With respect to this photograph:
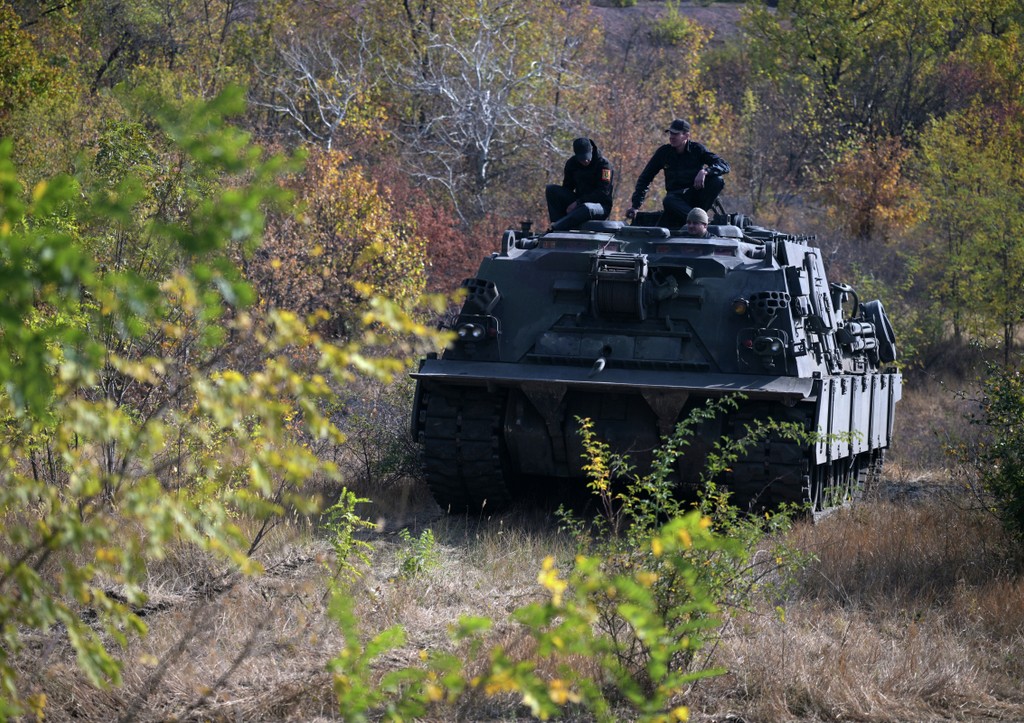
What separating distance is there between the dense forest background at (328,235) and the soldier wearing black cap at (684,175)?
241 centimetres

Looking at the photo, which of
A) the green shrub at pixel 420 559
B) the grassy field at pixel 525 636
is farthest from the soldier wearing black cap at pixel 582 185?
the green shrub at pixel 420 559

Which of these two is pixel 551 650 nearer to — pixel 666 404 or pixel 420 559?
pixel 420 559

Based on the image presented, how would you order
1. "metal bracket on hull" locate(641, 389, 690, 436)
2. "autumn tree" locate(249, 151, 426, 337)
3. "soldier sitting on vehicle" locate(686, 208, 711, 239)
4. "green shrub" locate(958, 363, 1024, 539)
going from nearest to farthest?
"green shrub" locate(958, 363, 1024, 539) → "metal bracket on hull" locate(641, 389, 690, 436) → "soldier sitting on vehicle" locate(686, 208, 711, 239) → "autumn tree" locate(249, 151, 426, 337)

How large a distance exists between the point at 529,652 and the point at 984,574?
3.37 m

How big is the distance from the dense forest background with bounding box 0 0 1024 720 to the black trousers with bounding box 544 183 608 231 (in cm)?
149

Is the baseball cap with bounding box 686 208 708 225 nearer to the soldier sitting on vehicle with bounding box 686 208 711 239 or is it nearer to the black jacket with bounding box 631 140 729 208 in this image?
the soldier sitting on vehicle with bounding box 686 208 711 239

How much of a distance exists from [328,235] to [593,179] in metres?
7.14

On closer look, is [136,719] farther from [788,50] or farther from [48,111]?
[788,50]

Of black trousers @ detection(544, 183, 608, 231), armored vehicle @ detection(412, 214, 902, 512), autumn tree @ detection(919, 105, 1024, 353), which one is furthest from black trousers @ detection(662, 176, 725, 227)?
autumn tree @ detection(919, 105, 1024, 353)

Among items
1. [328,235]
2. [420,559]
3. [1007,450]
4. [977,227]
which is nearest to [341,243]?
[328,235]

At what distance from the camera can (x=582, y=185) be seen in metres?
12.6

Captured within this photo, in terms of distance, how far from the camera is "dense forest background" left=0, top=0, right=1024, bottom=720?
11.5 feet

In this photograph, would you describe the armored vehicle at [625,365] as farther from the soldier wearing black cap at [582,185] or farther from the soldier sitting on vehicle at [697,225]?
the soldier wearing black cap at [582,185]

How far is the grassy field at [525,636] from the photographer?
596 cm
